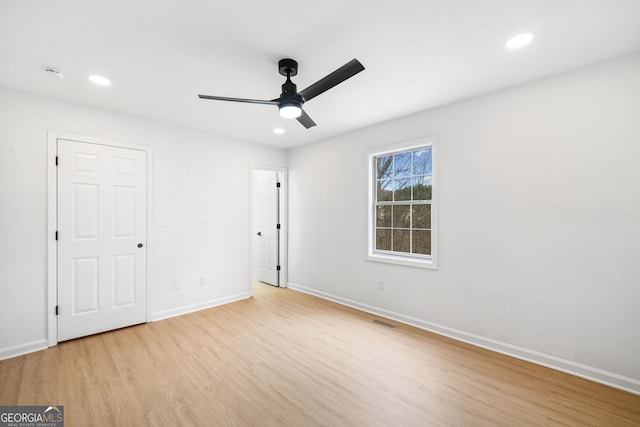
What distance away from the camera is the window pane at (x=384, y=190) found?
3.84 m

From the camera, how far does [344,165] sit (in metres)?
4.22

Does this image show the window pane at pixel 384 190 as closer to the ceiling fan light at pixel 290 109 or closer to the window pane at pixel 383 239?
the window pane at pixel 383 239

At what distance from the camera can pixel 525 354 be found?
2.60m

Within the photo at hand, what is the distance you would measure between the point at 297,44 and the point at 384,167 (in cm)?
230

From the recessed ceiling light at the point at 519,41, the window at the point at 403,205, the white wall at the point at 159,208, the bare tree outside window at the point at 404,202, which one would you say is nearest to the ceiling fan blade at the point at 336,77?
the recessed ceiling light at the point at 519,41

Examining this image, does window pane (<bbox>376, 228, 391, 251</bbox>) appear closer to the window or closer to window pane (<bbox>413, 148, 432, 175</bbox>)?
the window

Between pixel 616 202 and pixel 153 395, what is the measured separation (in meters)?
4.02

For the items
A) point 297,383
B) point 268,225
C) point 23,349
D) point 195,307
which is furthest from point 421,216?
point 23,349

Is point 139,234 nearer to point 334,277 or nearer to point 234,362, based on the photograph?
point 234,362

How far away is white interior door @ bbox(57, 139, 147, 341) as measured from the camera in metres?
2.99

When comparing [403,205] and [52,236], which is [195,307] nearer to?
[52,236]

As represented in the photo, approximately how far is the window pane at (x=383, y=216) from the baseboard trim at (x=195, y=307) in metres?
2.49

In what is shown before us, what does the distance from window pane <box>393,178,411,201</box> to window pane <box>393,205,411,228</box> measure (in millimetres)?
133

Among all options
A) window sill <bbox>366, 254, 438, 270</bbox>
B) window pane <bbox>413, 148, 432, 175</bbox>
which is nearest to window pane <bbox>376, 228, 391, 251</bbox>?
window sill <bbox>366, 254, 438, 270</bbox>
